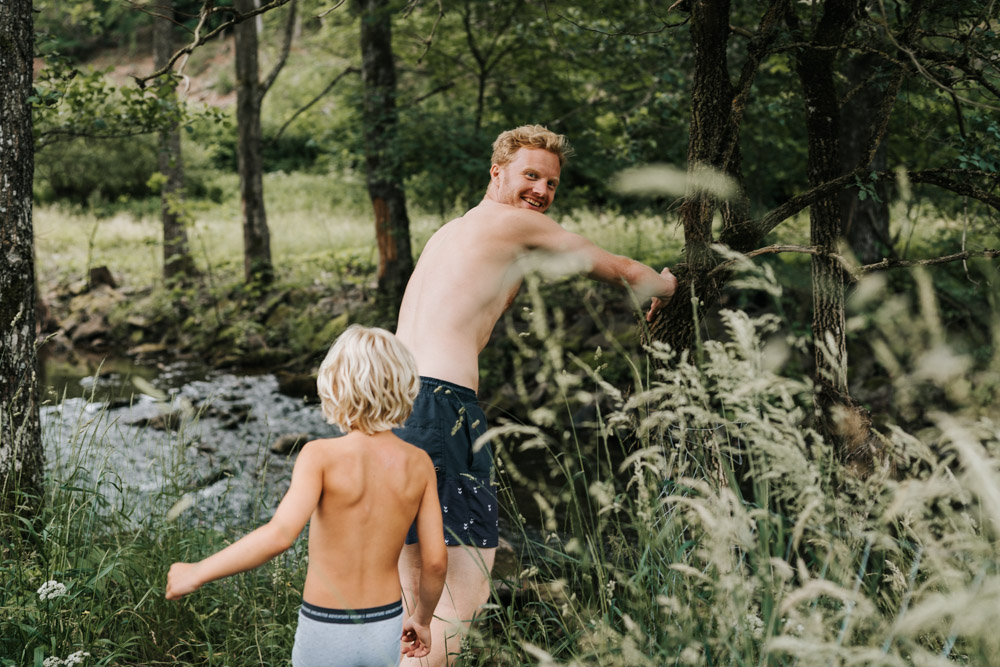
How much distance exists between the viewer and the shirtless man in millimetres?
2543

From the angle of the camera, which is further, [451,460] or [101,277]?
[101,277]

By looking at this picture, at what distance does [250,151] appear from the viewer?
1216 centimetres

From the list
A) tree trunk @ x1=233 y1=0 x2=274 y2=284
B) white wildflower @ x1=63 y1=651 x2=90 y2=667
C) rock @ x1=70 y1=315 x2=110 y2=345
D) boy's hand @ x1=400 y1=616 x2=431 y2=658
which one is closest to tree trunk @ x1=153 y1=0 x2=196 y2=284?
tree trunk @ x1=233 y1=0 x2=274 y2=284

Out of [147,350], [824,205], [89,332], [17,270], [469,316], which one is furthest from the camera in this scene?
[89,332]

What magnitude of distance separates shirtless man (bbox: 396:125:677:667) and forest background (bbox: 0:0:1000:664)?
201mm

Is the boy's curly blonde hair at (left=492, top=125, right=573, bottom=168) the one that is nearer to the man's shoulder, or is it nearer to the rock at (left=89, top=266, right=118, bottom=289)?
the man's shoulder

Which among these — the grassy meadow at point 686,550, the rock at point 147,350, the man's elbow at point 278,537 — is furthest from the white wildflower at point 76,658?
the rock at point 147,350

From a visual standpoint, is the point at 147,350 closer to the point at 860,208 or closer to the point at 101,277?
Result: the point at 101,277

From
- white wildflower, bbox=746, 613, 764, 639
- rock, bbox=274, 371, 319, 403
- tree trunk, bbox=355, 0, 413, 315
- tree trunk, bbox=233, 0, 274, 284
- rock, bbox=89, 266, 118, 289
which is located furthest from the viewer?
rock, bbox=89, 266, 118, 289

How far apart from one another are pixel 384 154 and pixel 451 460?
787 centimetres

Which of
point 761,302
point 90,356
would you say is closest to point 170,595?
point 761,302

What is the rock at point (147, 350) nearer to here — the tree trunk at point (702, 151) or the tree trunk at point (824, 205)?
the tree trunk at point (702, 151)

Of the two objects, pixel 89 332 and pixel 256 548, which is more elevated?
pixel 256 548

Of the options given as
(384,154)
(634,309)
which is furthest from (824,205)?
(384,154)
